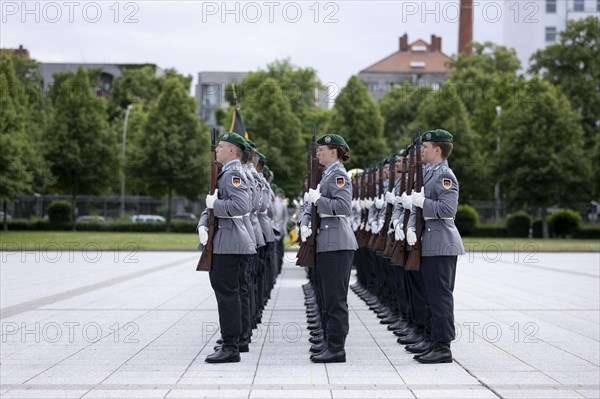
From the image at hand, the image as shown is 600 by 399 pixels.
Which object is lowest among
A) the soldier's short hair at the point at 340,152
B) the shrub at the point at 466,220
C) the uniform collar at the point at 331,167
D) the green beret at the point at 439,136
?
the shrub at the point at 466,220

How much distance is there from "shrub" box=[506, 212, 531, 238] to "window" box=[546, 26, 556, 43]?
36471 mm

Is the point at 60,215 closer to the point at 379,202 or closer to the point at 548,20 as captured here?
the point at 379,202

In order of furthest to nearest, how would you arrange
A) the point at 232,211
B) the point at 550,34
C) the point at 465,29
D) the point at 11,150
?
1. the point at 465,29
2. the point at 550,34
3. the point at 11,150
4. the point at 232,211

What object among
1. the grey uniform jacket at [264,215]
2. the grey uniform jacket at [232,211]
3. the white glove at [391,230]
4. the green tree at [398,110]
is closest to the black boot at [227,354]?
the grey uniform jacket at [232,211]

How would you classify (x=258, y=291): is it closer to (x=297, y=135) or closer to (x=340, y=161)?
(x=340, y=161)

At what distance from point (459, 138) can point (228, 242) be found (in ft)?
146

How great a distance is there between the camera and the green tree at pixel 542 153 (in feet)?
155

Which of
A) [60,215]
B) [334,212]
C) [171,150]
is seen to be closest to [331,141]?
[334,212]

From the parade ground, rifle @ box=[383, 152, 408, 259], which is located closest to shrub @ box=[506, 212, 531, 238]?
the parade ground

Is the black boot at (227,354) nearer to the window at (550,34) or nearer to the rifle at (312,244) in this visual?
the rifle at (312,244)

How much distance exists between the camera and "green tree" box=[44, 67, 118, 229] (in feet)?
174

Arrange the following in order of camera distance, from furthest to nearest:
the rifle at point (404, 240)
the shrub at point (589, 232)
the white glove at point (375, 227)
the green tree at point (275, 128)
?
the green tree at point (275, 128), the shrub at point (589, 232), the white glove at point (375, 227), the rifle at point (404, 240)

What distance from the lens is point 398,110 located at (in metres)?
66.2

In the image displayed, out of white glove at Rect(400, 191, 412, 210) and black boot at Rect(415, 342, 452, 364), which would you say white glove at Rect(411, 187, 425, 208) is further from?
black boot at Rect(415, 342, 452, 364)
